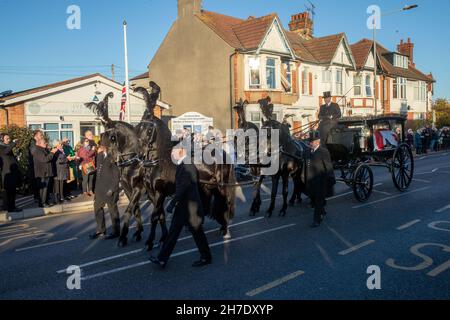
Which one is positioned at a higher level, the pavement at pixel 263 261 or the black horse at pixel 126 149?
the black horse at pixel 126 149

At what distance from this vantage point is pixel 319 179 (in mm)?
8945

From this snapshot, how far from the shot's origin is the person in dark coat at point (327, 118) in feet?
35.9

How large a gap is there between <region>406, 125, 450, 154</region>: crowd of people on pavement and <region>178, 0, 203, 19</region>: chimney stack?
17.4 metres

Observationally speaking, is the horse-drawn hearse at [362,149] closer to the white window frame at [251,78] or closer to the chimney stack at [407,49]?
the white window frame at [251,78]

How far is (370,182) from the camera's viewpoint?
11.4m

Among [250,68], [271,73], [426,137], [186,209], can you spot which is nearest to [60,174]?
[186,209]

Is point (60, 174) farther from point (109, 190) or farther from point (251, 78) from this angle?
point (251, 78)

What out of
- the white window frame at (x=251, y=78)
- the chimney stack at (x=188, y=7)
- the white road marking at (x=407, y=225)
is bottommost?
the white road marking at (x=407, y=225)

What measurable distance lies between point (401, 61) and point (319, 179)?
45188mm

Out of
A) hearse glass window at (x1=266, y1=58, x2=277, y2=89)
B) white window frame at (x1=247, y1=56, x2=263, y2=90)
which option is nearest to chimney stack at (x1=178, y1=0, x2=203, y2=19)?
white window frame at (x1=247, y1=56, x2=263, y2=90)

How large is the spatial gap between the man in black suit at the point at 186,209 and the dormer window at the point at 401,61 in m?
46.8

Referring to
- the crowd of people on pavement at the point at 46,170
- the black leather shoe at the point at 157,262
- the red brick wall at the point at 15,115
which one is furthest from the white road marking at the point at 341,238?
the red brick wall at the point at 15,115
